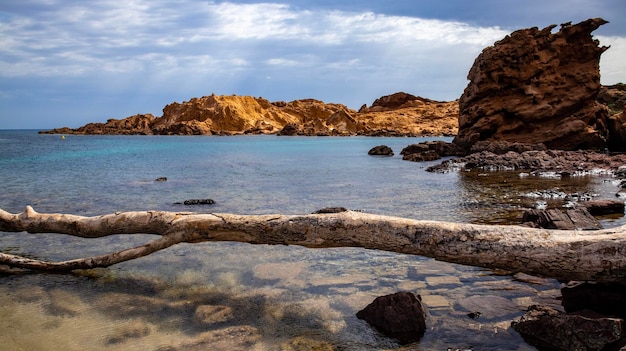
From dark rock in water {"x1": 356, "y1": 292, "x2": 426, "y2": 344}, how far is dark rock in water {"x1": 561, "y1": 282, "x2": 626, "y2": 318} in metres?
1.64

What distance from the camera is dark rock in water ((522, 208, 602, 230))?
7711mm

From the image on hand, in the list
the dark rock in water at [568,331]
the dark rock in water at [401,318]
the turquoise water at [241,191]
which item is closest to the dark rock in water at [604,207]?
the turquoise water at [241,191]

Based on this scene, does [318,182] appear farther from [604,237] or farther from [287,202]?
[604,237]

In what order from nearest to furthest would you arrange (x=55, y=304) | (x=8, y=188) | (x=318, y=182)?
(x=55, y=304) → (x=8, y=188) → (x=318, y=182)

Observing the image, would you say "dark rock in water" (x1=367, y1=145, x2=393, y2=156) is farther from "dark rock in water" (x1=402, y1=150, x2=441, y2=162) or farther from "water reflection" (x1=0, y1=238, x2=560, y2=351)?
"water reflection" (x1=0, y1=238, x2=560, y2=351)

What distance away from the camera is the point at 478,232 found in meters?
4.89

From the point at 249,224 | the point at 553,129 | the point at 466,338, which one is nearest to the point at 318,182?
the point at 249,224

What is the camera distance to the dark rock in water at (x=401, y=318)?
4.64m

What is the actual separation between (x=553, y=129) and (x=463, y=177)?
Result: 629 inches

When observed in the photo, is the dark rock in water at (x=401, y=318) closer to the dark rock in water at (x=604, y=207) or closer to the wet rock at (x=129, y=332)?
the wet rock at (x=129, y=332)

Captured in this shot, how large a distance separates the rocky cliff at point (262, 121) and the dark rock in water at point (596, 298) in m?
104

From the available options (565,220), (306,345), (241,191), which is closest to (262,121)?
(241,191)

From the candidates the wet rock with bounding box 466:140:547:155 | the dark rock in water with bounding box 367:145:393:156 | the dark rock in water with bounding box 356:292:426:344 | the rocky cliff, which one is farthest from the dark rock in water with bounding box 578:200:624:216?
the rocky cliff

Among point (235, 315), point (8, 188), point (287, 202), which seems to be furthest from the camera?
point (8, 188)
